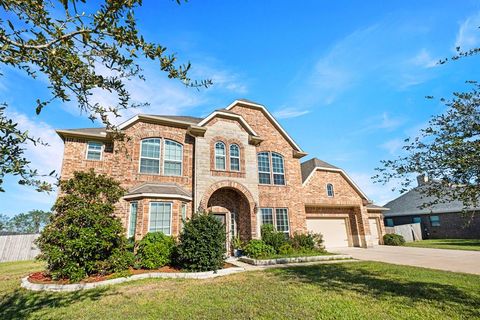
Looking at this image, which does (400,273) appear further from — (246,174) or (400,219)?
(400,219)

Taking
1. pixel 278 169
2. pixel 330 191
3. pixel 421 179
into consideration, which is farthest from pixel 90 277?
pixel 330 191

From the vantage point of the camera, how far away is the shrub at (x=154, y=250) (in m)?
10.6

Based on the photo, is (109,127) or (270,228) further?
(270,228)

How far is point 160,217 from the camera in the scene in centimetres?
1230

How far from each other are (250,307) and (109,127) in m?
5.13

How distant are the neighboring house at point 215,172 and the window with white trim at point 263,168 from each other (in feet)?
0.23

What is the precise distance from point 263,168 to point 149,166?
743cm

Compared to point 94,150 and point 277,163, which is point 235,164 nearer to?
point 277,163

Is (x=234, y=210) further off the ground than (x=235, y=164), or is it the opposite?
(x=235, y=164)

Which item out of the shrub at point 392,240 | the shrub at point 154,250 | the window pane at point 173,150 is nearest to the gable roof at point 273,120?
the window pane at point 173,150

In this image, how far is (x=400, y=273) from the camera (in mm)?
9289

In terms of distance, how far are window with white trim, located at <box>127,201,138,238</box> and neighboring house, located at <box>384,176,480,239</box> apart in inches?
941

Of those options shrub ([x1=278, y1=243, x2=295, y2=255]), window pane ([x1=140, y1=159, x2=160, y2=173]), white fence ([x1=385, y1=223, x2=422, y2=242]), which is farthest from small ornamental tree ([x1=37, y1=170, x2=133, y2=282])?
white fence ([x1=385, y1=223, x2=422, y2=242])

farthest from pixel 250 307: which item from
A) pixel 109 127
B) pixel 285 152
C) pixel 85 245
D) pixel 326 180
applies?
pixel 326 180
